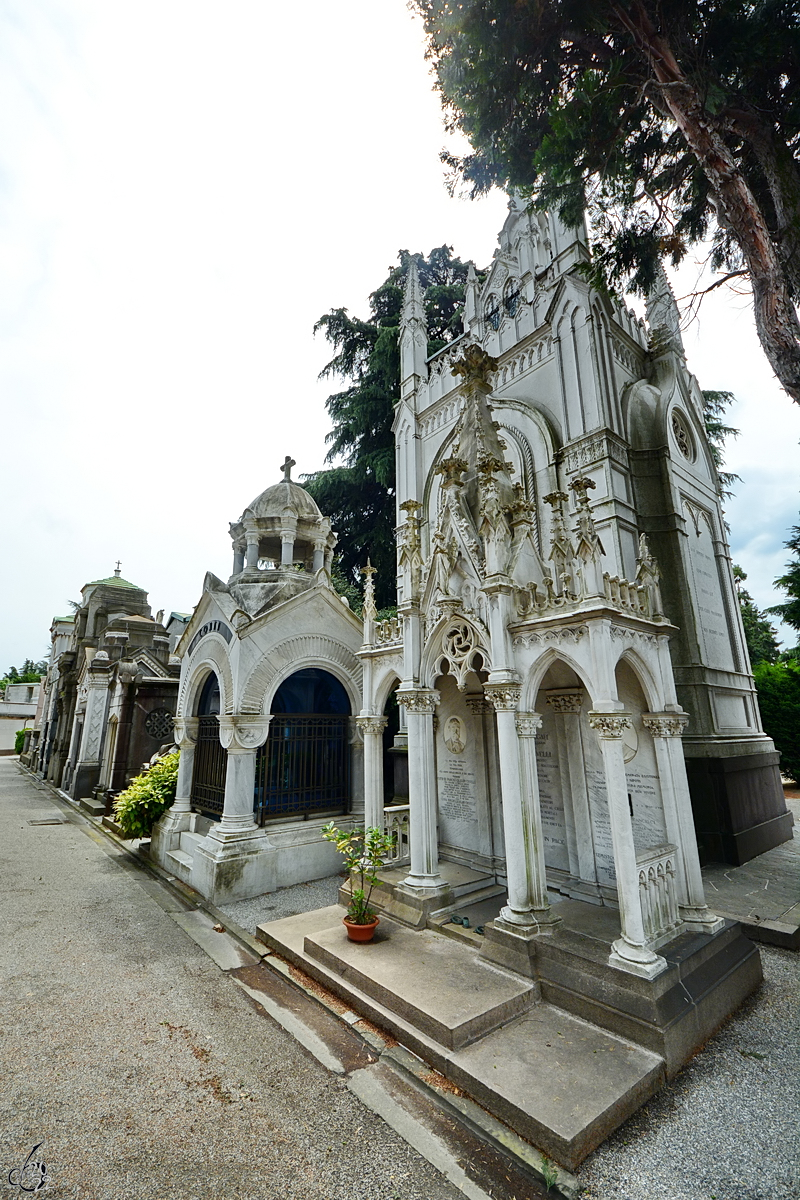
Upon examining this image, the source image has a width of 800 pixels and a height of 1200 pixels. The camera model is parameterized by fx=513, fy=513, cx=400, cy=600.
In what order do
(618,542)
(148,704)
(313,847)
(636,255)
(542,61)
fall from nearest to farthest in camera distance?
(542,61), (636,255), (618,542), (313,847), (148,704)

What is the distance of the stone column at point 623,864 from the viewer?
4.75m

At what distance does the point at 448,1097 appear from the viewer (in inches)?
157

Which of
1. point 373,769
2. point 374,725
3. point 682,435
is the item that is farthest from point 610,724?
point 682,435

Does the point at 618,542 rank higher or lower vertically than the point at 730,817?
higher

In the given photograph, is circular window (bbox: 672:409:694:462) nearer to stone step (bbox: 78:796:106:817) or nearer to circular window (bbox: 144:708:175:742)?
circular window (bbox: 144:708:175:742)

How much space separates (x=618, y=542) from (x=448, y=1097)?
7581 mm

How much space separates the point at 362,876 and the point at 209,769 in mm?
5453

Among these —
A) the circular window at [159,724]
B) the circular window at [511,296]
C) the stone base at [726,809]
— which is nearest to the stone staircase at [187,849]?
the circular window at [159,724]

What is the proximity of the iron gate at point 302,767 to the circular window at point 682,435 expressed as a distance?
9.46 metres

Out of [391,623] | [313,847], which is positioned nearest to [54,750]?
[313,847]

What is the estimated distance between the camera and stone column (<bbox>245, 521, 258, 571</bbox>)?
12.0m

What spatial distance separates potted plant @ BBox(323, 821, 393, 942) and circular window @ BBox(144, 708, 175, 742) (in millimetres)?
12171

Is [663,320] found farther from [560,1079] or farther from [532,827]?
[560,1079]

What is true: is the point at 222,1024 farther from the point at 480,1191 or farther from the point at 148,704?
the point at 148,704
